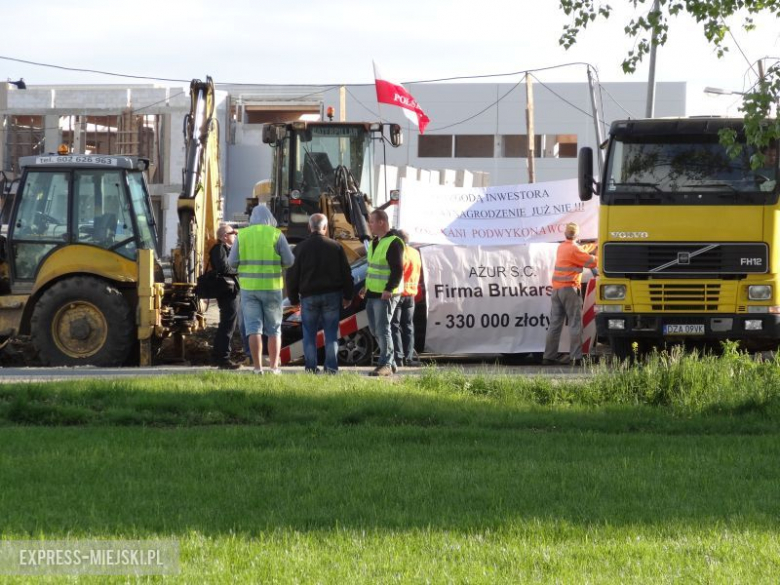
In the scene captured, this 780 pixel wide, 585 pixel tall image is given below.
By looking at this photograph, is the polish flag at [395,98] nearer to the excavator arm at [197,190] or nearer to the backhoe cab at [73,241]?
the excavator arm at [197,190]

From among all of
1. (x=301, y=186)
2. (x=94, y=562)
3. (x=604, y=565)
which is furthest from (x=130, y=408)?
(x=301, y=186)

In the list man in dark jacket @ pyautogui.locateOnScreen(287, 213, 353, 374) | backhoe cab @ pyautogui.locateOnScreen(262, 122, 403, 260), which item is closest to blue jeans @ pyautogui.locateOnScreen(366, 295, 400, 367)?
man in dark jacket @ pyautogui.locateOnScreen(287, 213, 353, 374)

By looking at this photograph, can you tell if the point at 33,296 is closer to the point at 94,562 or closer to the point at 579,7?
the point at 579,7

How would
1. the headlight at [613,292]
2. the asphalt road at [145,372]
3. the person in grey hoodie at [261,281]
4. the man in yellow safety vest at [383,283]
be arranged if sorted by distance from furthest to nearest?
the headlight at [613,292] < the man in yellow safety vest at [383,283] < the asphalt road at [145,372] < the person in grey hoodie at [261,281]

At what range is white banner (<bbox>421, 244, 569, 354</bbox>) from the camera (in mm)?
19000

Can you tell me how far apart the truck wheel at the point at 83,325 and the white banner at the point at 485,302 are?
14.6ft

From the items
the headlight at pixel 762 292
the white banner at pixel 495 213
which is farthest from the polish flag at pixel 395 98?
the headlight at pixel 762 292

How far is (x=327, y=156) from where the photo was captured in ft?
74.2

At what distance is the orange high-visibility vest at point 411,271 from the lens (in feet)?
57.1

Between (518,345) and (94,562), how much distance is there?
13.3 metres

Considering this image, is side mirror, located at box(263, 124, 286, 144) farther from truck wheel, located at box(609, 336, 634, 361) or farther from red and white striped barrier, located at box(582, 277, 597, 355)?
truck wheel, located at box(609, 336, 634, 361)

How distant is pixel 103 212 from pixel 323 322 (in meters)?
4.57

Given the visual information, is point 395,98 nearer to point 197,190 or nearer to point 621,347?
point 197,190

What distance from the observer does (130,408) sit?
1148 centimetres
